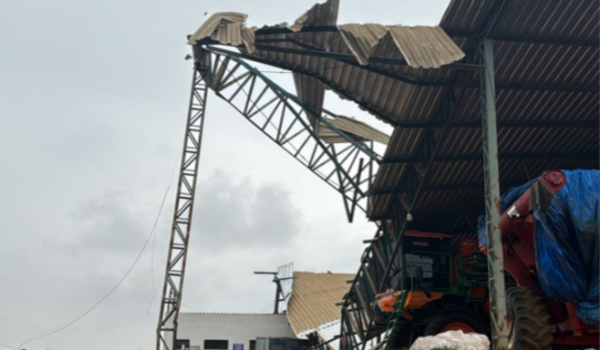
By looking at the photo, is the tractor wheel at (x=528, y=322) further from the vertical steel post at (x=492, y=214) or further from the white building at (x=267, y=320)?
the white building at (x=267, y=320)

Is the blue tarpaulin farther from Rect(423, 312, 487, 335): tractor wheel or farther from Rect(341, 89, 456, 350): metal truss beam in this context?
Rect(423, 312, 487, 335): tractor wheel

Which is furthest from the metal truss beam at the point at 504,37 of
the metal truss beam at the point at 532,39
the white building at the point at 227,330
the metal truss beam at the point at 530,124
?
the white building at the point at 227,330

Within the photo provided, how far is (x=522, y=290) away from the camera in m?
14.7

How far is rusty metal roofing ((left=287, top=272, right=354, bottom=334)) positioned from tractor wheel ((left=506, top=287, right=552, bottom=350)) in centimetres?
2189

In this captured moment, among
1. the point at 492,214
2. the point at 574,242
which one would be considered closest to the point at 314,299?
the point at 492,214

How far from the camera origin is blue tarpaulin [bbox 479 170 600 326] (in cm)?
1316

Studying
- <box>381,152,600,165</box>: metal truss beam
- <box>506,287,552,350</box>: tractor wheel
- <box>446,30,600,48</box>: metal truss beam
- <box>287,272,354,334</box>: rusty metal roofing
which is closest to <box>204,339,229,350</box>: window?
<box>287,272,354,334</box>: rusty metal roofing

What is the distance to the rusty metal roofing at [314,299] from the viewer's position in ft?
120

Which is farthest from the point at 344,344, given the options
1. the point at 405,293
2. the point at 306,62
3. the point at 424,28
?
the point at 424,28

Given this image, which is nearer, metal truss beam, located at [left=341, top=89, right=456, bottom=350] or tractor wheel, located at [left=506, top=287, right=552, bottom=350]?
tractor wheel, located at [left=506, top=287, right=552, bottom=350]

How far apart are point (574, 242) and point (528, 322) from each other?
5.93ft

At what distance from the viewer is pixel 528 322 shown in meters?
13.9

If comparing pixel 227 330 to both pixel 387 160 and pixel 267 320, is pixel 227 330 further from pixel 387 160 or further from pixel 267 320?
pixel 387 160

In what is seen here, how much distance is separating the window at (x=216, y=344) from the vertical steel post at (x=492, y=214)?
1073 inches
